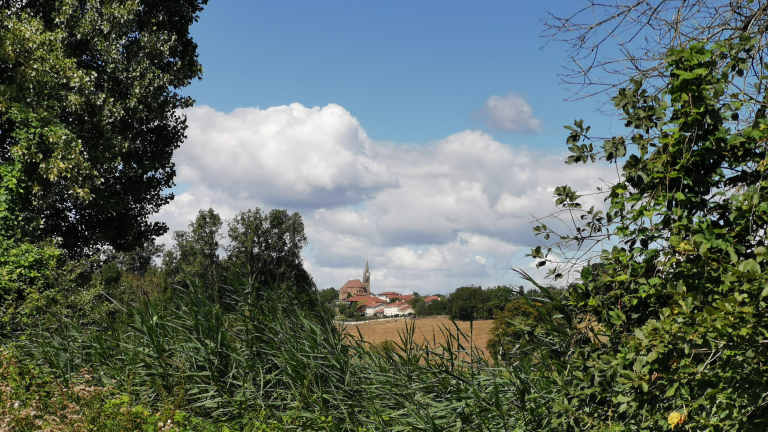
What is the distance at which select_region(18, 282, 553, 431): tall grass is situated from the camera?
4.25 m

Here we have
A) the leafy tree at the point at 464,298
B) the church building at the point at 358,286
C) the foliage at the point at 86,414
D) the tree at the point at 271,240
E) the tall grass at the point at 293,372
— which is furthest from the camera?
the church building at the point at 358,286

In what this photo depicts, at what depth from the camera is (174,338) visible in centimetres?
595

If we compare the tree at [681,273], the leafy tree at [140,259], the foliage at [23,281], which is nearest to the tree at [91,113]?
the foliage at [23,281]

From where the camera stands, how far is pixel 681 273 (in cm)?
309

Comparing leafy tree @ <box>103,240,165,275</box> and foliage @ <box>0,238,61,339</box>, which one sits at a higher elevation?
leafy tree @ <box>103,240,165,275</box>

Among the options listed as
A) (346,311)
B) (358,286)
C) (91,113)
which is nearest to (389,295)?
(358,286)

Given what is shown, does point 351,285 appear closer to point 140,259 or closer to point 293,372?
point 140,259

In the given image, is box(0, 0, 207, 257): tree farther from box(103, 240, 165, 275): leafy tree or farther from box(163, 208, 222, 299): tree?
box(103, 240, 165, 275): leafy tree

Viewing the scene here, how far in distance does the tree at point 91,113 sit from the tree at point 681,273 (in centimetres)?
1127

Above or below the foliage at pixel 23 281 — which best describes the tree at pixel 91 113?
above

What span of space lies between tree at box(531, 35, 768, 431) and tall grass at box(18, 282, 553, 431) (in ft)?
2.52

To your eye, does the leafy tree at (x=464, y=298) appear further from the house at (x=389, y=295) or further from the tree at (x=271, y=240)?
the house at (x=389, y=295)

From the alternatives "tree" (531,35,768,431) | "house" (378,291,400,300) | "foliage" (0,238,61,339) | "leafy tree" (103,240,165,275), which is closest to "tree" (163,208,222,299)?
"leafy tree" (103,240,165,275)

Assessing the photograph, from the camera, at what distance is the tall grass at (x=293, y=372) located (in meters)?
4.25
